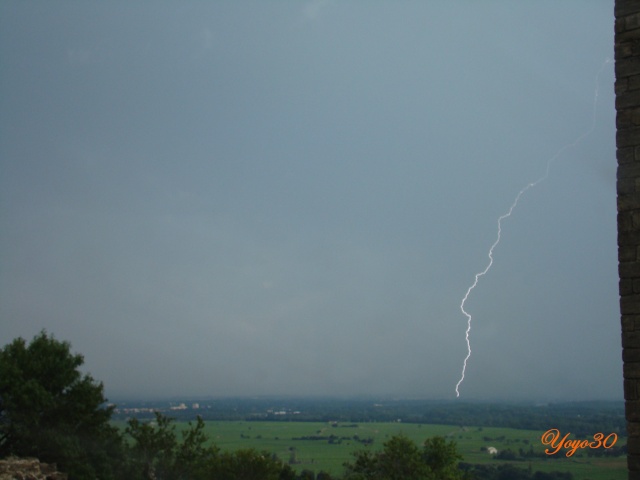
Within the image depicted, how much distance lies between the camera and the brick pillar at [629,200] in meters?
5.43

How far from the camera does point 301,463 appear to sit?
34.9 meters

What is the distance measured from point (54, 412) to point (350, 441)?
3063 cm

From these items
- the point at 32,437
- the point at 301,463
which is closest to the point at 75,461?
the point at 32,437

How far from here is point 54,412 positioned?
18422mm

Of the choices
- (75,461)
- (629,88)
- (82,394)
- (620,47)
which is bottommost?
(75,461)

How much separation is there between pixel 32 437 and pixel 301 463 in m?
20.8

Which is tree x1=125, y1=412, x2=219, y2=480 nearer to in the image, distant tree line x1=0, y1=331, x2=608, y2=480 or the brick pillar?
distant tree line x1=0, y1=331, x2=608, y2=480

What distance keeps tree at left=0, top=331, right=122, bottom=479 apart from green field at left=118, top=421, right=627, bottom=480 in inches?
343

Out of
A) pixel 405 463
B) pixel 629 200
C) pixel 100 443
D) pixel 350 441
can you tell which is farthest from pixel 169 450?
pixel 350 441

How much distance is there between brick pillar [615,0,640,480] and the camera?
5.43 metres

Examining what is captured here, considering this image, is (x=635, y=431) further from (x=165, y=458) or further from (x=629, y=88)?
(x=165, y=458)

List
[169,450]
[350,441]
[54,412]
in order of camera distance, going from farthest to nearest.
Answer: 1. [350,441]
2. [169,450]
3. [54,412]

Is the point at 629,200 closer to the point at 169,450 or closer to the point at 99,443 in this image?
the point at 99,443
